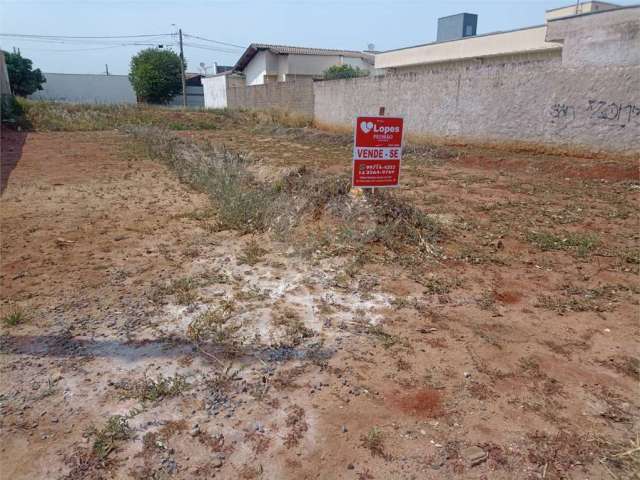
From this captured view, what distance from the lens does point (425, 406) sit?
90.2 inches

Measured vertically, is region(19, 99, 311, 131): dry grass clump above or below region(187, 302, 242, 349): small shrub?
above

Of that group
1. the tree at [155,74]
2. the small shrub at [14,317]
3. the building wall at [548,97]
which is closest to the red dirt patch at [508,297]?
the small shrub at [14,317]

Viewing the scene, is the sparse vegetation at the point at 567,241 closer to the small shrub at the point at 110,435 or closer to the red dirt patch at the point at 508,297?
the red dirt patch at the point at 508,297

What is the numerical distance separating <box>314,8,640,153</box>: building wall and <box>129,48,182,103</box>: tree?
27.9 m

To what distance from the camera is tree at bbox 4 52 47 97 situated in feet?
107

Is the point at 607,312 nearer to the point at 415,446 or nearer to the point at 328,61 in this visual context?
the point at 415,446

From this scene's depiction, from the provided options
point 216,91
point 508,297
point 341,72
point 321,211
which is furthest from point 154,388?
point 216,91

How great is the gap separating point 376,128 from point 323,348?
294cm

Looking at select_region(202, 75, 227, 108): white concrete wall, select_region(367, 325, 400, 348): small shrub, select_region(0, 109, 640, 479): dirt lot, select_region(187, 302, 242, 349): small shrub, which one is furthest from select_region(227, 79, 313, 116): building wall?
select_region(367, 325, 400, 348): small shrub

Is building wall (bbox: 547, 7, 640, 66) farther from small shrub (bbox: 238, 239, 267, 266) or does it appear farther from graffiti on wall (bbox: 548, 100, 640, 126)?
small shrub (bbox: 238, 239, 267, 266)

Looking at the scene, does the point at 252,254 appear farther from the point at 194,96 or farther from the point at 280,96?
the point at 194,96

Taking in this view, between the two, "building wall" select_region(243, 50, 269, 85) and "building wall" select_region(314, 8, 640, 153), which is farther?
"building wall" select_region(243, 50, 269, 85)

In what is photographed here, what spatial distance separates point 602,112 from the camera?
858 centimetres

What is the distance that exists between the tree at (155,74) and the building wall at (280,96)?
12486 millimetres
